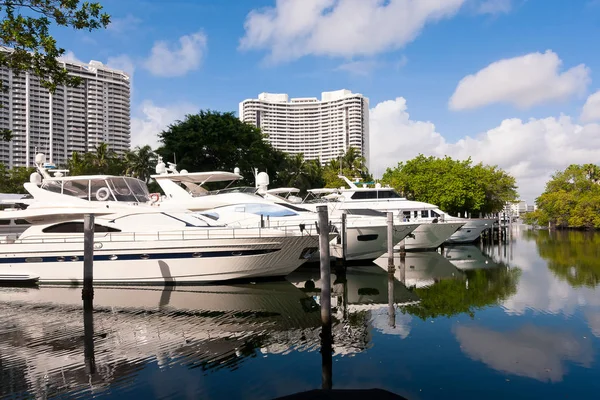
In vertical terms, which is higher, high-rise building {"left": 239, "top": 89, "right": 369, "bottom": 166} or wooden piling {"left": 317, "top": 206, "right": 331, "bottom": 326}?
high-rise building {"left": 239, "top": 89, "right": 369, "bottom": 166}

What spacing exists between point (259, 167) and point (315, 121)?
336ft

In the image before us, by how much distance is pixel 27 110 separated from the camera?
278ft

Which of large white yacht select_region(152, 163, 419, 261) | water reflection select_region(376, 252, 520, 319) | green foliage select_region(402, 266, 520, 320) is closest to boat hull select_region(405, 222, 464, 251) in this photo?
water reflection select_region(376, 252, 520, 319)

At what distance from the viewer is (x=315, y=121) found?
144 metres

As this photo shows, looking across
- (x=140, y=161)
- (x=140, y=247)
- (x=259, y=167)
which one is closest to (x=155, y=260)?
(x=140, y=247)

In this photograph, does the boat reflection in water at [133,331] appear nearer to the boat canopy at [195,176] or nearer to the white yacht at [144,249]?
the white yacht at [144,249]

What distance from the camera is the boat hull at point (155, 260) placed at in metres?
15.0

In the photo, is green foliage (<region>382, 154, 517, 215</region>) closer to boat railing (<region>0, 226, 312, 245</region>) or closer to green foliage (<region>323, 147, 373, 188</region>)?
green foliage (<region>323, 147, 373, 188</region>)

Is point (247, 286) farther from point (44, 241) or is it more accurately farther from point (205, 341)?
point (44, 241)

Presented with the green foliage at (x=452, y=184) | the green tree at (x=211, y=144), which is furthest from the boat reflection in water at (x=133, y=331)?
the green foliage at (x=452, y=184)

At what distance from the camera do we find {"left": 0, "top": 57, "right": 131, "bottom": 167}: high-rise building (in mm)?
84812

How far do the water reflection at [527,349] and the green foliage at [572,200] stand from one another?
6117 cm

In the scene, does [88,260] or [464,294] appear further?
[464,294]

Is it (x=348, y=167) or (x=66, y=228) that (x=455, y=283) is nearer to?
(x=66, y=228)
